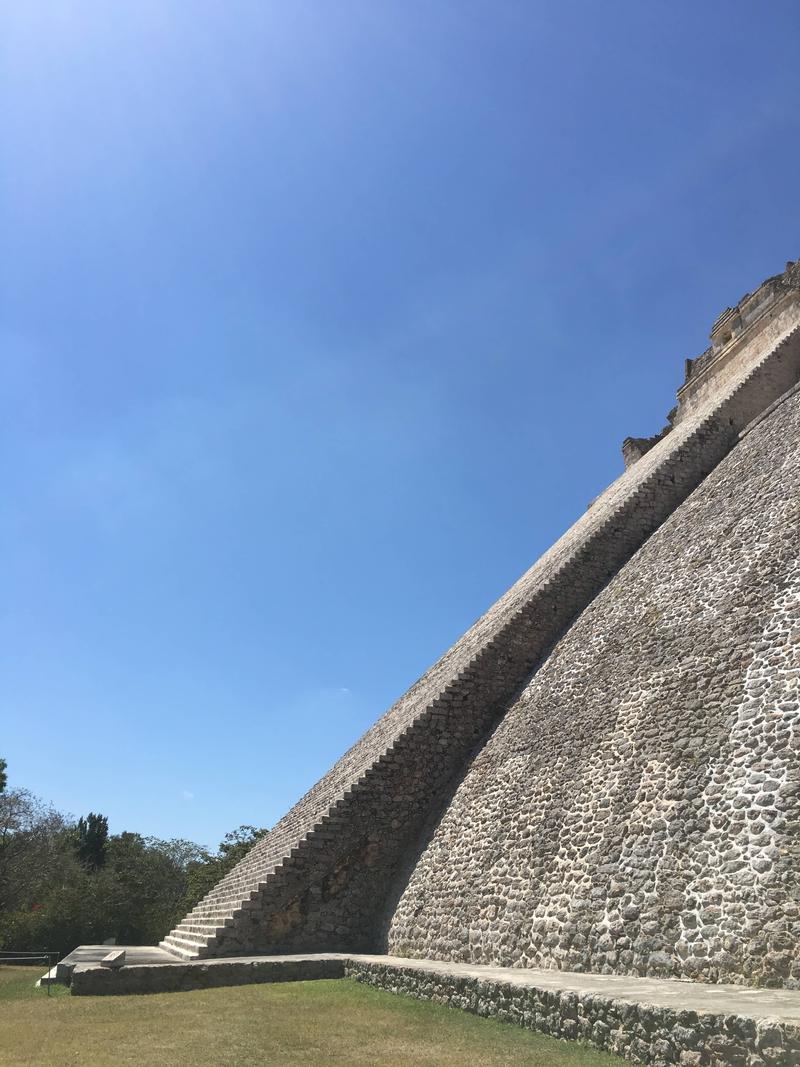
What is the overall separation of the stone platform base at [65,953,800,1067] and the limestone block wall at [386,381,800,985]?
352mm

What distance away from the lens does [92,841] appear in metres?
42.8

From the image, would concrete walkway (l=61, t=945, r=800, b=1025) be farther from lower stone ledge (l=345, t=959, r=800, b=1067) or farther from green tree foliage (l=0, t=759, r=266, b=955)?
green tree foliage (l=0, t=759, r=266, b=955)

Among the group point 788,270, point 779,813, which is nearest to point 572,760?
point 779,813

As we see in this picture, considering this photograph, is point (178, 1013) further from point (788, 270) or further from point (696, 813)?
point (788, 270)

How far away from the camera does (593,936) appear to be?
6285 millimetres

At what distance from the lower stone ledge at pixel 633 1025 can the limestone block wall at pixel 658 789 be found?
2.84 feet

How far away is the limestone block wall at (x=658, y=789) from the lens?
5473 millimetres

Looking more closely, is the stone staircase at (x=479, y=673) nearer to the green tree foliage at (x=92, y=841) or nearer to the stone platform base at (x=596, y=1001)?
the stone platform base at (x=596, y=1001)

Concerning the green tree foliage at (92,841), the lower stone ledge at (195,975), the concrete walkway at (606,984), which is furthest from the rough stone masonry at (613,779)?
the green tree foliage at (92,841)

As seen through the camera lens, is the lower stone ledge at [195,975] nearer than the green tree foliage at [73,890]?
Yes

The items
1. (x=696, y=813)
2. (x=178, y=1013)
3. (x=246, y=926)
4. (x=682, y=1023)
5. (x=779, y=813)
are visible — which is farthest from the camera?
(x=246, y=926)

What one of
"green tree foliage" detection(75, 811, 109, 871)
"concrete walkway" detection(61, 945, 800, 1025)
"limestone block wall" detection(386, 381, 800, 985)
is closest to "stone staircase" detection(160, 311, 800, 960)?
"limestone block wall" detection(386, 381, 800, 985)

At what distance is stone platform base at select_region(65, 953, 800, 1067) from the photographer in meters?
3.69

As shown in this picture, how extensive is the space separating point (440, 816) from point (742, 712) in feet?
17.4
